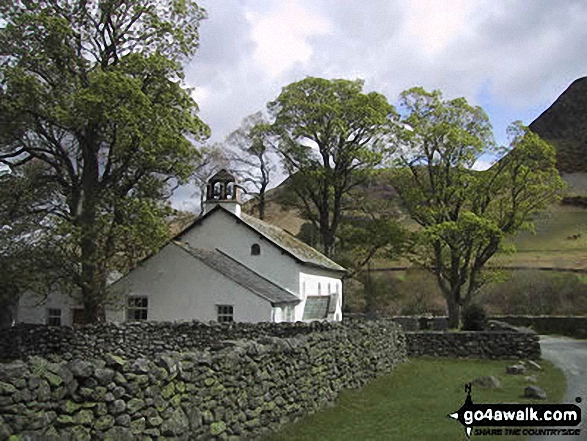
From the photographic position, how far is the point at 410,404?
11852 millimetres

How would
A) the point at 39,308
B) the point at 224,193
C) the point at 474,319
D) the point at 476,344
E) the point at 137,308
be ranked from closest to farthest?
the point at 476,344 < the point at 137,308 < the point at 474,319 < the point at 39,308 < the point at 224,193

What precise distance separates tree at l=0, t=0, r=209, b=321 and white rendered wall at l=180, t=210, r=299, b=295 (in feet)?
15.4

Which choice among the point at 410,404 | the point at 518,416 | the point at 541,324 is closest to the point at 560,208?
the point at 541,324

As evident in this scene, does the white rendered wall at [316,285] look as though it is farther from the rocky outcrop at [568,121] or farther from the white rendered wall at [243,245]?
the rocky outcrop at [568,121]

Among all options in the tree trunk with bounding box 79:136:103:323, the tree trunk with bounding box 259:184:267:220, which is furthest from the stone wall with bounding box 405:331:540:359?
the tree trunk with bounding box 259:184:267:220

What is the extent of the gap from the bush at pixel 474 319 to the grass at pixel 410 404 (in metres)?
8.00

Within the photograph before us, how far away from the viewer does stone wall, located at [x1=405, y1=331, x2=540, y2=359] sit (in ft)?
69.1

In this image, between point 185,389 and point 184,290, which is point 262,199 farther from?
point 185,389

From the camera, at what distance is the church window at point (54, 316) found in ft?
87.6

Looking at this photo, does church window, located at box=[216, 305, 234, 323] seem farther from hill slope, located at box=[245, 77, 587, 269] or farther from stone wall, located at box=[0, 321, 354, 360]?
hill slope, located at box=[245, 77, 587, 269]

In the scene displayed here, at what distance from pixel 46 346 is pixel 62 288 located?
2.61m

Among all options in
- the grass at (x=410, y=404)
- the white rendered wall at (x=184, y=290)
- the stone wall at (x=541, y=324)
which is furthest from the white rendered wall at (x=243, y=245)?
the stone wall at (x=541, y=324)

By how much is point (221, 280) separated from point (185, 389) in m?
15.5

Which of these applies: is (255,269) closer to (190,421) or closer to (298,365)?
(298,365)
